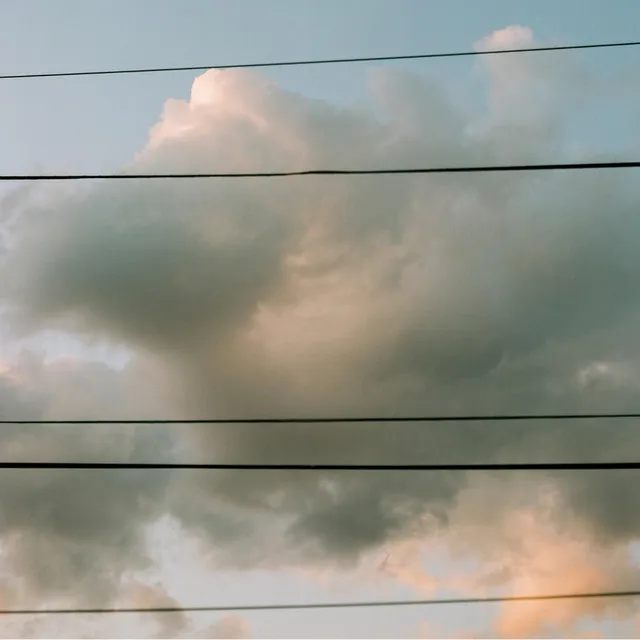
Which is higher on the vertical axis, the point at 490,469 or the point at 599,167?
the point at 599,167

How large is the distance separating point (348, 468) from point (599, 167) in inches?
203

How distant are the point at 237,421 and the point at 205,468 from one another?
150cm

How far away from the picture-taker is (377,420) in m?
12.3

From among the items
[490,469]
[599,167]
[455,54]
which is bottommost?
[490,469]

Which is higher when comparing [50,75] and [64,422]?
[50,75]

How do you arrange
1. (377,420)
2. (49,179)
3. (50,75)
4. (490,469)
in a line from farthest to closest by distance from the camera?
(50,75)
(377,420)
(49,179)
(490,469)

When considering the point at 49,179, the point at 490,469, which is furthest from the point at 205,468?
the point at 49,179

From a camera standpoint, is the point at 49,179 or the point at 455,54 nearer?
the point at 49,179

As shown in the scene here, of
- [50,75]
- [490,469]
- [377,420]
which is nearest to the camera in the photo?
[490,469]

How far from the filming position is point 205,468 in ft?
36.8

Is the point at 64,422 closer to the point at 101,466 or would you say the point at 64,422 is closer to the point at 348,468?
the point at 101,466

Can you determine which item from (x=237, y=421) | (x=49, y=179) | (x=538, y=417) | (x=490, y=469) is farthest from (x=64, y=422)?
(x=538, y=417)

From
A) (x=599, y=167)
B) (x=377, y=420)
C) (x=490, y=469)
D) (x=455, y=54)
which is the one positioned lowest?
(x=490, y=469)

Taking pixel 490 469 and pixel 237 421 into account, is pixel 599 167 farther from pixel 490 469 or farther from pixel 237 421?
pixel 237 421
